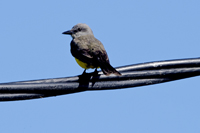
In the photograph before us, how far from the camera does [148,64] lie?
14.6ft

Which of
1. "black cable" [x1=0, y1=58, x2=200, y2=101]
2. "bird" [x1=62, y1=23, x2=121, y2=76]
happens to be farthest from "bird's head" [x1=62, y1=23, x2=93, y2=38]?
"black cable" [x1=0, y1=58, x2=200, y2=101]

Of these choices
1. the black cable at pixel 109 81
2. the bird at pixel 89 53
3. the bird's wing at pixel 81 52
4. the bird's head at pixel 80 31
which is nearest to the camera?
the black cable at pixel 109 81

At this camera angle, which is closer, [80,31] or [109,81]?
A: [109,81]

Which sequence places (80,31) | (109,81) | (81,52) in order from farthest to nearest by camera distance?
1. (80,31)
2. (81,52)
3. (109,81)

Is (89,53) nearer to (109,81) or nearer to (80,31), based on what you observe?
(109,81)

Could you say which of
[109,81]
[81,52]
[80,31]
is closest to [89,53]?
[81,52]

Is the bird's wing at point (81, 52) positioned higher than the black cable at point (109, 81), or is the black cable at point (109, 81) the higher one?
the black cable at point (109, 81)

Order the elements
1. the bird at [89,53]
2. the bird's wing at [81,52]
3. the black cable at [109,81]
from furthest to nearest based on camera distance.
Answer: the bird's wing at [81,52] → the bird at [89,53] → the black cable at [109,81]

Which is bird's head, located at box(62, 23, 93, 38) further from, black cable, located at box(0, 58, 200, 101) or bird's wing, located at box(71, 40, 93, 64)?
black cable, located at box(0, 58, 200, 101)

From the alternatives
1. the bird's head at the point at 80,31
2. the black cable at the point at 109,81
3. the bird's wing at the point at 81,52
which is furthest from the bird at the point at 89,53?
the bird's head at the point at 80,31

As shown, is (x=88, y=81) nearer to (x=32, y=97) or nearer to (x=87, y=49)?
(x=32, y=97)

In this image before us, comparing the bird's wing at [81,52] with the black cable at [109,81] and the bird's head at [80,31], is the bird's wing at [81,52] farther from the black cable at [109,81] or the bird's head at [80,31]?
the black cable at [109,81]

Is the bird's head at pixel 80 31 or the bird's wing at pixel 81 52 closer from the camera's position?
the bird's wing at pixel 81 52

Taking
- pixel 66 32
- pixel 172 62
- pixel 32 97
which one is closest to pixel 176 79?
pixel 172 62
